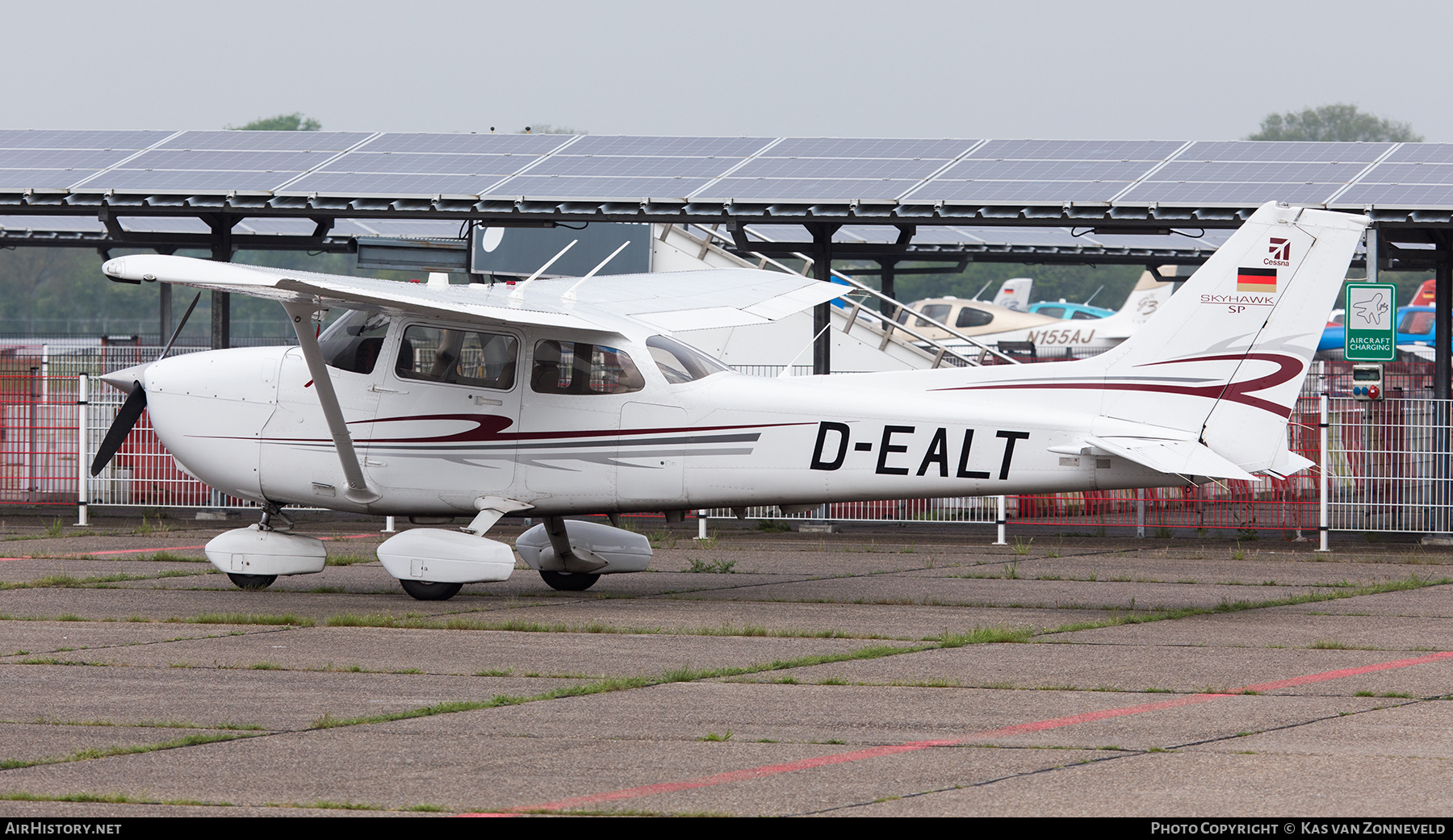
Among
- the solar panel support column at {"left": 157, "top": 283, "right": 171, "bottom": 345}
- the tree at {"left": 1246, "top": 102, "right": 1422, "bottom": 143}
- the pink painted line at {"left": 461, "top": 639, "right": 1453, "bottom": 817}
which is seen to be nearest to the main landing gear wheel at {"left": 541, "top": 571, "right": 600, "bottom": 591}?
the pink painted line at {"left": 461, "top": 639, "right": 1453, "bottom": 817}

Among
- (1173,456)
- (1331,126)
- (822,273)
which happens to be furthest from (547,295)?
(1331,126)

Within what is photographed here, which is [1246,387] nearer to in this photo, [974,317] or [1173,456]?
[1173,456]

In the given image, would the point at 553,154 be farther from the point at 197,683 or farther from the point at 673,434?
the point at 197,683

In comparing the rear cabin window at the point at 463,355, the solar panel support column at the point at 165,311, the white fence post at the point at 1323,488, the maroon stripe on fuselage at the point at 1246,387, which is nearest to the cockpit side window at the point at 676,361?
the rear cabin window at the point at 463,355

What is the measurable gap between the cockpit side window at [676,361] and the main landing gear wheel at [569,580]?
1.95m

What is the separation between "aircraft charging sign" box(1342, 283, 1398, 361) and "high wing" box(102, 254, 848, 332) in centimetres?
557

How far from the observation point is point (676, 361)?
1209cm

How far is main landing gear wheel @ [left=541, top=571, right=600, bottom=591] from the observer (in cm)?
1294

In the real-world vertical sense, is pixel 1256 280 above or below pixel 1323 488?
above

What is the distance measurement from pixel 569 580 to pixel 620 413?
5.74 feet

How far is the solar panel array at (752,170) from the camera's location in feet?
57.4

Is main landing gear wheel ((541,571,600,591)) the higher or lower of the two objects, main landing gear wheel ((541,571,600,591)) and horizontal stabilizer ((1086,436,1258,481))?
the lower

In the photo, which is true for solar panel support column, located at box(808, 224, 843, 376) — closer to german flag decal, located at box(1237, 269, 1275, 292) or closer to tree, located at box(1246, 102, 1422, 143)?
german flag decal, located at box(1237, 269, 1275, 292)
